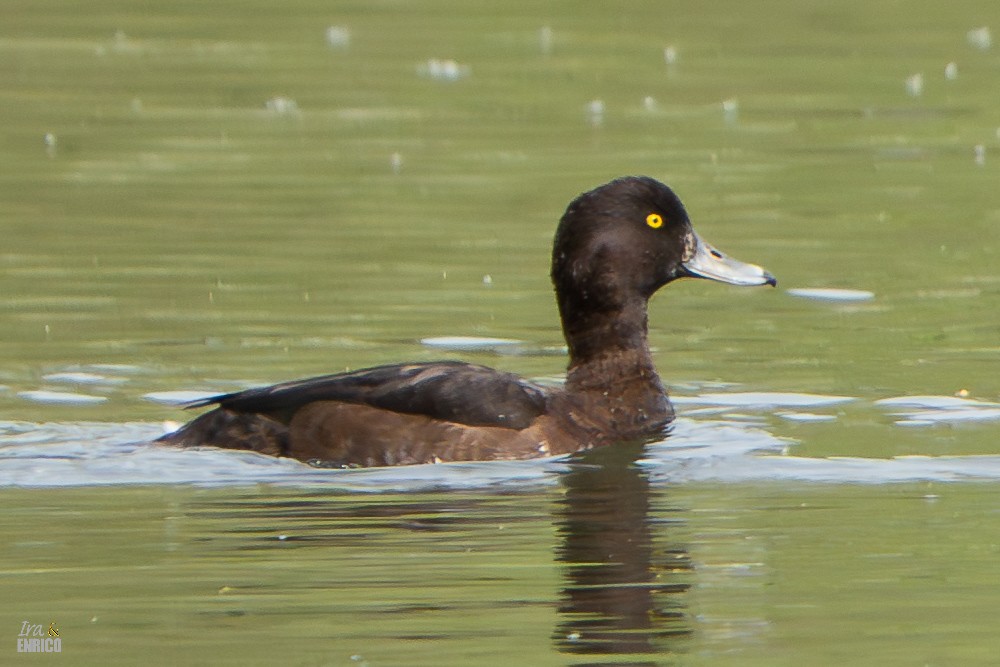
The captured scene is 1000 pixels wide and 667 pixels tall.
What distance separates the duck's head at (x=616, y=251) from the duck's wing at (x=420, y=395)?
1.03 metres

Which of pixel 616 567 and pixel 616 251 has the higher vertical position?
pixel 616 251

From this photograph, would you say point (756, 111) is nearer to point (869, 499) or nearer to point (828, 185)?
point (828, 185)

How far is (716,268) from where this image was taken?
11383 millimetres

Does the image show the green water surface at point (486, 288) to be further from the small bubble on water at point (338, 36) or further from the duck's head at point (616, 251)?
the duck's head at point (616, 251)

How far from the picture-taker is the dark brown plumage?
996cm

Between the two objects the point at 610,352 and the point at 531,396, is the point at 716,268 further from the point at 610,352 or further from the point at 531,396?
the point at 531,396

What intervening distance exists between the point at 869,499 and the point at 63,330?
4960mm

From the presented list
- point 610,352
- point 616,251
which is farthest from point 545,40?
point 610,352

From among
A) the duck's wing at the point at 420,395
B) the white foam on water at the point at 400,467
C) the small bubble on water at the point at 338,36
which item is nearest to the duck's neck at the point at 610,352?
the white foam on water at the point at 400,467

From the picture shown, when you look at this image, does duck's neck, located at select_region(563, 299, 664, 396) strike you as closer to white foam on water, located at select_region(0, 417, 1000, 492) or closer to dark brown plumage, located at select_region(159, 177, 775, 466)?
dark brown plumage, located at select_region(159, 177, 775, 466)

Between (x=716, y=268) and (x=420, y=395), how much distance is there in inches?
82.1

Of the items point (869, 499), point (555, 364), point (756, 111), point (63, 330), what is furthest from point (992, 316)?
point (756, 111)

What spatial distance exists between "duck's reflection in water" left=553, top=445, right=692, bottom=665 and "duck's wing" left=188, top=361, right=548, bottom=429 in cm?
41

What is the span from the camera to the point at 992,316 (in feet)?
42.6
